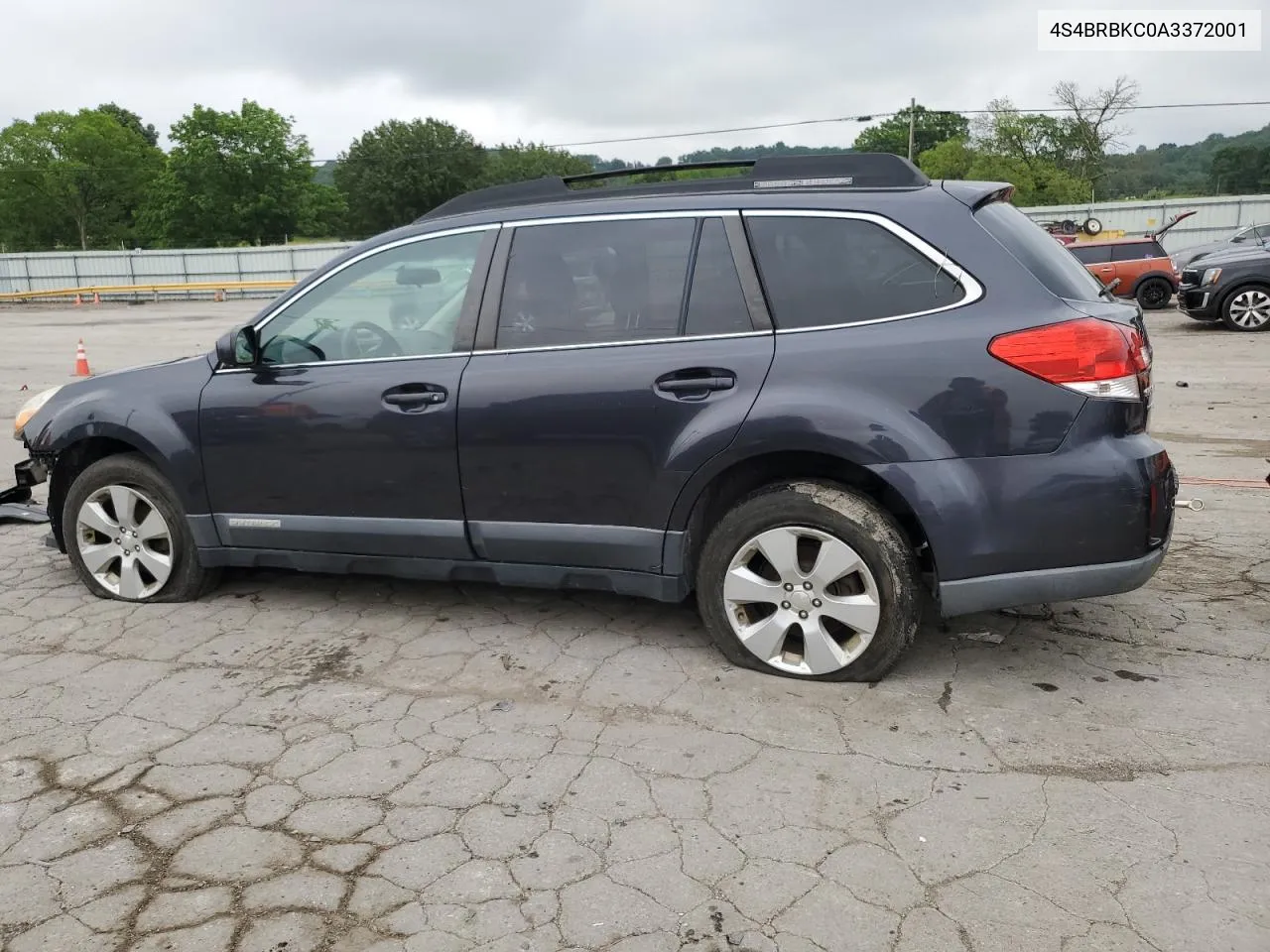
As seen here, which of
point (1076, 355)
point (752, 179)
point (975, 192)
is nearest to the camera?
point (1076, 355)

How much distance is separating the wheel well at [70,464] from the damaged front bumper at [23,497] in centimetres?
29

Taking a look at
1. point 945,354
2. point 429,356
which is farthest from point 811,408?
point 429,356

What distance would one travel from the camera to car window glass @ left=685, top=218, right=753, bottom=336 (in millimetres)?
3639

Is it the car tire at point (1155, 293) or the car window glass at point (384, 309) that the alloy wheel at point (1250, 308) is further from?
the car window glass at point (384, 309)

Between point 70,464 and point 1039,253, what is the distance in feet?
14.4

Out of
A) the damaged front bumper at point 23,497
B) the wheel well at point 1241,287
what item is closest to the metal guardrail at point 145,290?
the wheel well at point 1241,287

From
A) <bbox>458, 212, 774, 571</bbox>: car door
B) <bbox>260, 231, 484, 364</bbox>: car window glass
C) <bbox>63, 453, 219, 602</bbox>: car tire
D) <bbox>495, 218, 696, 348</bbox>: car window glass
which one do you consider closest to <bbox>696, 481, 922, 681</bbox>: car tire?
<bbox>458, 212, 774, 571</bbox>: car door

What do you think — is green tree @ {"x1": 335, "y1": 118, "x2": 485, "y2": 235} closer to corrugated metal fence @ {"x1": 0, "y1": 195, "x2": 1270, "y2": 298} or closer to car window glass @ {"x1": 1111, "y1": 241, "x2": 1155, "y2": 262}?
corrugated metal fence @ {"x1": 0, "y1": 195, "x2": 1270, "y2": 298}

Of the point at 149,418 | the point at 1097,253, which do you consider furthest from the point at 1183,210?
the point at 149,418

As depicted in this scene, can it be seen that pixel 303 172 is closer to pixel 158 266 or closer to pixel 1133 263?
pixel 158 266

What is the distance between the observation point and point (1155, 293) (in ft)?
65.0

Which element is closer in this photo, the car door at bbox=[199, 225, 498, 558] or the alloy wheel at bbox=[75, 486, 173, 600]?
the car door at bbox=[199, 225, 498, 558]

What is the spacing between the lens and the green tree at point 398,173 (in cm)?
8056

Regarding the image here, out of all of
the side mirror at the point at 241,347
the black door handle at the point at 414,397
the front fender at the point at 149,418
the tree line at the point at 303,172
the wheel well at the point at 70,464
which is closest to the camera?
the black door handle at the point at 414,397
